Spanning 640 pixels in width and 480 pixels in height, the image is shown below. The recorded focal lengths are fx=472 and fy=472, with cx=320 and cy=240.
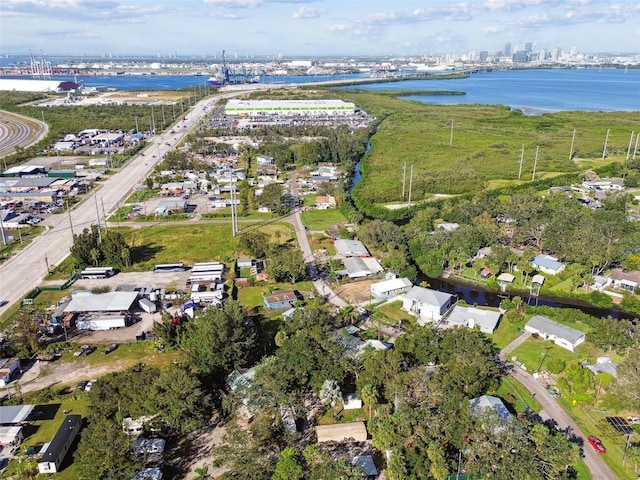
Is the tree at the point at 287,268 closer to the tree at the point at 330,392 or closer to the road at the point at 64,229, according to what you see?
the tree at the point at 330,392

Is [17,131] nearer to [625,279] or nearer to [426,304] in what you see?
[426,304]

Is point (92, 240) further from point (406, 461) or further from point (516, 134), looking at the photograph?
point (516, 134)

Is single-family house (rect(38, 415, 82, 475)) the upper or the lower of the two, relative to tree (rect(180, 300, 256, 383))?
lower

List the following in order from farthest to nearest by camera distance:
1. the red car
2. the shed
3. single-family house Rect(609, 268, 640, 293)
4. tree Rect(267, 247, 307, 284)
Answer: tree Rect(267, 247, 307, 284) < single-family house Rect(609, 268, 640, 293) < the shed < the red car

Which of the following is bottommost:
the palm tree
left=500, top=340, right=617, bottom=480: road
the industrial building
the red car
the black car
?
the black car

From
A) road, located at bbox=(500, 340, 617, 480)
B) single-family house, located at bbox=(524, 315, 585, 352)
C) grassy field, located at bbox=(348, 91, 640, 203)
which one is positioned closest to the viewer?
road, located at bbox=(500, 340, 617, 480)

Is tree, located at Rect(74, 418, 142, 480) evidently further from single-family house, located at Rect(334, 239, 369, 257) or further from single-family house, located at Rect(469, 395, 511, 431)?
single-family house, located at Rect(334, 239, 369, 257)

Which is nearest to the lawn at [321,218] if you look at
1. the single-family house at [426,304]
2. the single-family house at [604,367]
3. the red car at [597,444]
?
the single-family house at [426,304]

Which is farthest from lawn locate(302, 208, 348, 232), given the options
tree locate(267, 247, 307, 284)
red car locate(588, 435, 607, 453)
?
red car locate(588, 435, 607, 453)
